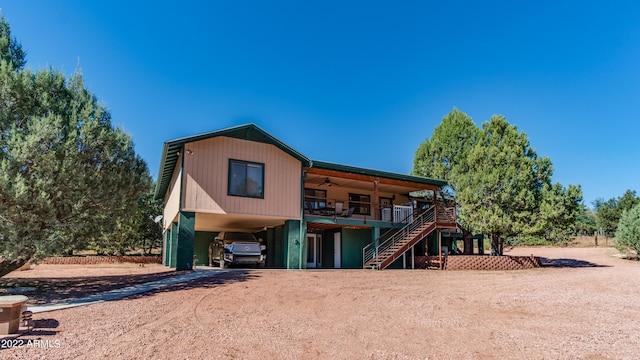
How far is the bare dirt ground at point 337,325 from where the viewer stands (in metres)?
5.16

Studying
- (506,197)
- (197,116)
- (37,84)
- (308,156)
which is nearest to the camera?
(37,84)

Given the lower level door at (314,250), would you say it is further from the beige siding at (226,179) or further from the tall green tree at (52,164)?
the tall green tree at (52,164)

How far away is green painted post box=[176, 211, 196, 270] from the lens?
14945 millimetres

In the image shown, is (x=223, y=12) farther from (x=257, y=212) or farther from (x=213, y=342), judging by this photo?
(x=213, y=342)

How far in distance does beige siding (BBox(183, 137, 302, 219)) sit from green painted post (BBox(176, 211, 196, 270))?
0.47 meters

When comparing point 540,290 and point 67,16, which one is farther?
point 67,16

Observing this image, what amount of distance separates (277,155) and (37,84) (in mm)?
9423

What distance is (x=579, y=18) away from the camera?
18.6 meters

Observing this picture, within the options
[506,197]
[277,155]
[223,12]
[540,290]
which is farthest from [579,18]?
[223,12]

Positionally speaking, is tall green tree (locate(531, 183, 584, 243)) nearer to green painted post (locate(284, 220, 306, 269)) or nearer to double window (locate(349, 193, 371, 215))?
double window (locate(349, 193, 371, 215))

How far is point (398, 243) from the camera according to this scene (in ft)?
64.1

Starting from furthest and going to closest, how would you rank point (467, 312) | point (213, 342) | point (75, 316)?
point (467, 312), point (75, 316), point (213, 342)

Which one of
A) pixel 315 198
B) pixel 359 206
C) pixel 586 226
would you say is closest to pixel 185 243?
pixel 315 198

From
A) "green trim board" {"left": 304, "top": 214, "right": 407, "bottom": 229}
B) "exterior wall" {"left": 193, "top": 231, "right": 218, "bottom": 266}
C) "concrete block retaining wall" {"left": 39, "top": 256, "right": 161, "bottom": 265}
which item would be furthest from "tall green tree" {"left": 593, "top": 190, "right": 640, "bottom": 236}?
"concrete block retaining wall" {"left": 39, "top": 256, "right": 161, "bottom": 265}
